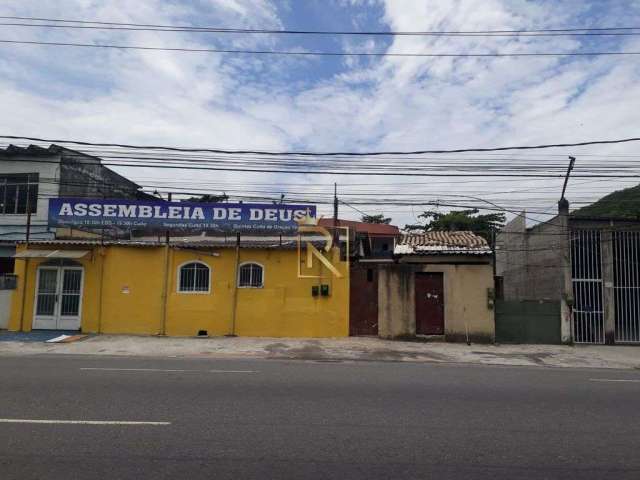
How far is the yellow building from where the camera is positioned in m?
16.3

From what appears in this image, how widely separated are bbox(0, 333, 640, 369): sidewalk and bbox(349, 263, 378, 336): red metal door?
59cm

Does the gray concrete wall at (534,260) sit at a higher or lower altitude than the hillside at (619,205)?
lower

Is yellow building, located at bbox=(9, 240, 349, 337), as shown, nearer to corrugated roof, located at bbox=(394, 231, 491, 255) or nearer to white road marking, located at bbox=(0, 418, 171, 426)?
corrugated roof, located at bbox=(394, 231, 491, 255)

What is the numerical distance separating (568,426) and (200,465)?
4.25 metres

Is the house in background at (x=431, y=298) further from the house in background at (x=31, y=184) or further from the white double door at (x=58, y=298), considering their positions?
the house in background at (x=31, y=184)

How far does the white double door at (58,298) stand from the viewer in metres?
16.3

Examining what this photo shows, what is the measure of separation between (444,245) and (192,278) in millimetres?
8598

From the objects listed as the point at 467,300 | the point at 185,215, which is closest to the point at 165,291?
the point at 185,215

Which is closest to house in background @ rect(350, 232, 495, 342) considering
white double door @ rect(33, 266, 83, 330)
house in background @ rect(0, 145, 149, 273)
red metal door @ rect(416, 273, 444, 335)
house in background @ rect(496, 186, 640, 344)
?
red metal door @ rect(416, 273, 444, 335)

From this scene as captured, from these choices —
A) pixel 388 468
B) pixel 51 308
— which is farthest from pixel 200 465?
pixel 51 308

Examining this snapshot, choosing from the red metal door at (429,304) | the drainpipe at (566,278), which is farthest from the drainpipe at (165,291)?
the drainpipe at (566,278)

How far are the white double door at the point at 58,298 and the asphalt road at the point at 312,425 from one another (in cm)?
713

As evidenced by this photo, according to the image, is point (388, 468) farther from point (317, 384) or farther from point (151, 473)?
point (317, 384)

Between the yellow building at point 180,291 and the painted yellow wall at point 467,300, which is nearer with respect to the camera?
A: the painted yellow wall at point 467,300
